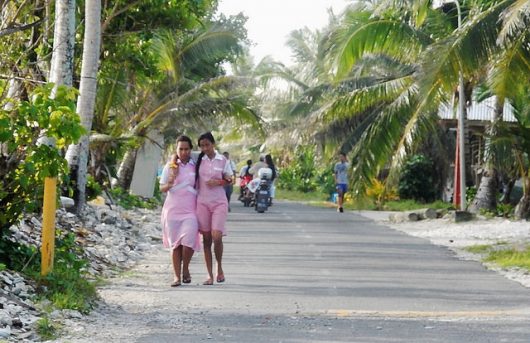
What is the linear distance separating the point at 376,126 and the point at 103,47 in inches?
241

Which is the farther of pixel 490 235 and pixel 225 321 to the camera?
pixel 490 235

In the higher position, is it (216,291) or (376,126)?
(376,126)

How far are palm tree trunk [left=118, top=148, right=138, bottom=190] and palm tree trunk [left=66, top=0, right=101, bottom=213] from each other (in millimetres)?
14517

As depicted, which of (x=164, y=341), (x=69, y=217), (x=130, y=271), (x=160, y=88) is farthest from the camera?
(x=160, y=88)

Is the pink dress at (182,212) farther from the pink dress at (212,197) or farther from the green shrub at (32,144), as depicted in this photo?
the green shrub at (32,144)

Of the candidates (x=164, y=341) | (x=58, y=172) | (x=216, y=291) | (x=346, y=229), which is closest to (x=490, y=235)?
(x=346, y=229)

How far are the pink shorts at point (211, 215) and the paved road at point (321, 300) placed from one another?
0.68 meters

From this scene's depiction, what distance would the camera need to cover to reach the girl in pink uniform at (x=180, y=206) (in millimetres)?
13344

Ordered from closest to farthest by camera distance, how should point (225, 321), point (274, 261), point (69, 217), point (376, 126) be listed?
point (225, 321) → point (274, 261) → point (69, 217) → point (376, 126)

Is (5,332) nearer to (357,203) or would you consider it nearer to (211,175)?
(211,175)

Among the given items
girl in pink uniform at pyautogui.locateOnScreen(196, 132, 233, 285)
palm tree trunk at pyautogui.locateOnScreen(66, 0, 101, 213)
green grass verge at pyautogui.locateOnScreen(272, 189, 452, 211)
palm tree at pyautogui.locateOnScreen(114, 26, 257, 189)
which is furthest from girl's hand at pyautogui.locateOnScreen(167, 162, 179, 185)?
palm tree at pyautogui.locateOnScreen(114, 26, 257, 189)

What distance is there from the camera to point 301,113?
41.5 metres

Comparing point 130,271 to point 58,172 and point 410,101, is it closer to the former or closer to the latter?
point 58,172

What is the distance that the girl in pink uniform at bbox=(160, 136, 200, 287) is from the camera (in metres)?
13.3
